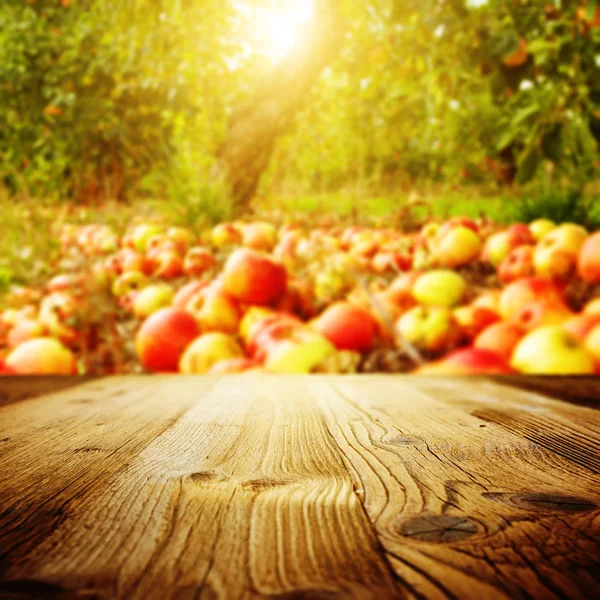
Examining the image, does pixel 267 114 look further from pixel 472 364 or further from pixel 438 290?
pixel 472 364

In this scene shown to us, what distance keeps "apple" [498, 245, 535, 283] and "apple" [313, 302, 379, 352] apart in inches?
24.9

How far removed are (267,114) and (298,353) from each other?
7.83 ft

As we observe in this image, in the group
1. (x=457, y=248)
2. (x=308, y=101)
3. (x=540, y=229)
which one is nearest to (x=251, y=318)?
(x=457, y=248)

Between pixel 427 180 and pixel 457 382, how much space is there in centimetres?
308

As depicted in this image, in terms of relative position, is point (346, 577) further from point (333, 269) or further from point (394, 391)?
point (333, 269)

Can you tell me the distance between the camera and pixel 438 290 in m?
1.95

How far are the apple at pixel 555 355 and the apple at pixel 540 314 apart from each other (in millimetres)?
156

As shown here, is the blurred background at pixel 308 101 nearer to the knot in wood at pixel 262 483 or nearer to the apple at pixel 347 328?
the apple at pixel 347 328

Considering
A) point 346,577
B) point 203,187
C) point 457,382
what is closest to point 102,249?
point 203,187

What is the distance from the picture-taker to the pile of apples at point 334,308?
154 cm

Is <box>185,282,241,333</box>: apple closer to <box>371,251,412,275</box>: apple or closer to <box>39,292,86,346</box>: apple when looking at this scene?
<box>39,292,86,346</box>: apple

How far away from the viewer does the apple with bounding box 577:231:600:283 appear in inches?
70.7

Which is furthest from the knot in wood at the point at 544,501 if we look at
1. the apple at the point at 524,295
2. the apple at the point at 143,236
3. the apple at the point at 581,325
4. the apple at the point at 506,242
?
the apple at the point at 143,236

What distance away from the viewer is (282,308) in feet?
6.43
